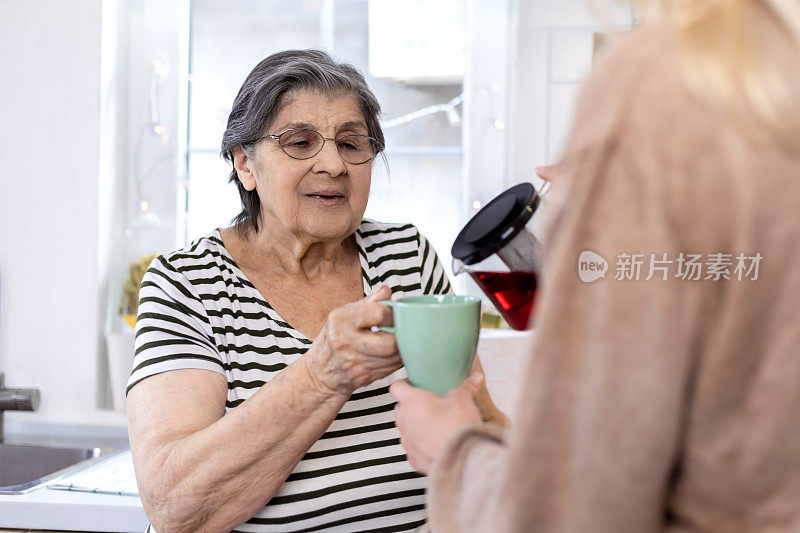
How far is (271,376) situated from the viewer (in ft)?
4.02

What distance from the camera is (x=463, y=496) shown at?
579 millimetres

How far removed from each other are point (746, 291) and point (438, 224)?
201cm

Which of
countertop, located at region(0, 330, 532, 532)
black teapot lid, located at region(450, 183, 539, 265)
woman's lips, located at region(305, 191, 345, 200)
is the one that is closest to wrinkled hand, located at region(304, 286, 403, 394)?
black teapot lid, located at region(450, 183, 539, 265)

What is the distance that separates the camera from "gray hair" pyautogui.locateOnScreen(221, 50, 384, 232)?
1.31 meters

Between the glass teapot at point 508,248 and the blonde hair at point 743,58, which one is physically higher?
the blonde hair at point 743,58

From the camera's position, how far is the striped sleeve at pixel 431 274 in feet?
4.78

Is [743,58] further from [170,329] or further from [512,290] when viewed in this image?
[170,329]

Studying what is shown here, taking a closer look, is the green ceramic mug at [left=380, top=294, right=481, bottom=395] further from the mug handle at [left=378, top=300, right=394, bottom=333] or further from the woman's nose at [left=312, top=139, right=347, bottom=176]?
the woman's nose at [left=312, top=139, right=347, bottom=176]

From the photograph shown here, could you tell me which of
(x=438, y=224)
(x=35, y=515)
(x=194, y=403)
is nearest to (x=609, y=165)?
(x=194, y=403)

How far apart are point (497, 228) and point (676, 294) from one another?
0.50 metres

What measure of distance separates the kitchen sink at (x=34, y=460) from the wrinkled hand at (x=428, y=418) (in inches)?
60.7

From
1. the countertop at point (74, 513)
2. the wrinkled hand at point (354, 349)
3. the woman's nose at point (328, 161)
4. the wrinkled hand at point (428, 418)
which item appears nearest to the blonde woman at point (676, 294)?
the wrinkled hand at point (428, 418)

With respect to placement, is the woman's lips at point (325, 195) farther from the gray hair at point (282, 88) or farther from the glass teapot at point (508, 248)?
the glass teapot at point (508, 248)

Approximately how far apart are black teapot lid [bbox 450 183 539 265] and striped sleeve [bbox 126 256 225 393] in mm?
455
